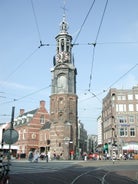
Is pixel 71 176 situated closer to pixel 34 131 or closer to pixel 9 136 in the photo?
pixel 9 136

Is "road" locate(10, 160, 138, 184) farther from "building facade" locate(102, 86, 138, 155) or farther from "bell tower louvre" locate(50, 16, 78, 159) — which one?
"building facade" locate(102, 86, 138, 155)

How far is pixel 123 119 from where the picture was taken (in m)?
67.5

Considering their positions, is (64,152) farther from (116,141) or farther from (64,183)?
(64,183)

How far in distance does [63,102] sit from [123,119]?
1612 centimetres

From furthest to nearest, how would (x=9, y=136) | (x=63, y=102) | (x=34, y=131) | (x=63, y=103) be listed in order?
(x=34, y=131), (x=63, y=103), (x=63, y=102), (x=9, y=136)

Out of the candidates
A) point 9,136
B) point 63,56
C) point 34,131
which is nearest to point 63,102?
point 63,56

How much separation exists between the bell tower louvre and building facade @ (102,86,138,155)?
10982 millimetres

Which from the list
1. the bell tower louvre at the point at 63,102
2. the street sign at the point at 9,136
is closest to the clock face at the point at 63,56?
the bell tower louvre at the point at 63,102

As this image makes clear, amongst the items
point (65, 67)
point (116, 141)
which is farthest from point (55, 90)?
point (116, 141)

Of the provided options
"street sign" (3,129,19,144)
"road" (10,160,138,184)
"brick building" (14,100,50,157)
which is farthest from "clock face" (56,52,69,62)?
"street sign" (3,129,19,144)

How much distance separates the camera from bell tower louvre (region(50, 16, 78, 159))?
5925 centimetres

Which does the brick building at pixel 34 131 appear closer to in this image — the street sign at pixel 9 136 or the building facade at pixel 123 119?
the building facade at pixel 123 119

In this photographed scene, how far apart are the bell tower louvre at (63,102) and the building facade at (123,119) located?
1098 cm

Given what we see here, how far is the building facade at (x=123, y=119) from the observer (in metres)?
64.6
